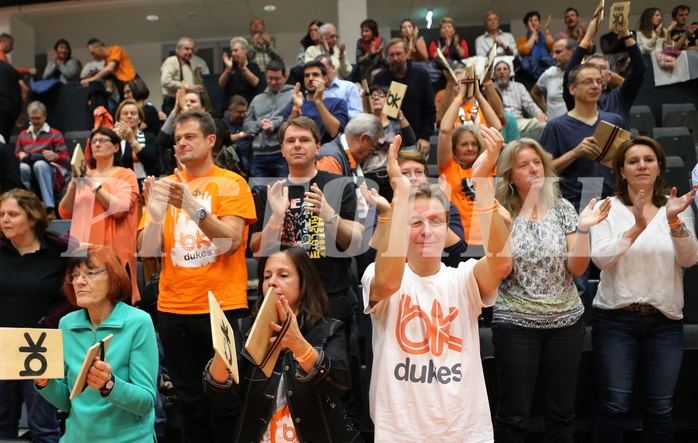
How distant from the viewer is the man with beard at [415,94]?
5.18 m

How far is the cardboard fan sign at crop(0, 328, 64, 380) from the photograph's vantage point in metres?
2.17

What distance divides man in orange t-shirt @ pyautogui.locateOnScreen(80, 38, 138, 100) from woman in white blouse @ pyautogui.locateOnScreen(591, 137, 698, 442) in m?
6.77

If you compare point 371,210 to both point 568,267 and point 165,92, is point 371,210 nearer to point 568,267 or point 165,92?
point 568,267

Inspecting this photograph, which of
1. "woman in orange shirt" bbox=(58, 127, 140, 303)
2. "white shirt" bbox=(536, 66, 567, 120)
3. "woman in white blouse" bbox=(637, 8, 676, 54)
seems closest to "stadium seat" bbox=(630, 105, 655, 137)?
"white shirt" bbox=(536, 66, 567, 120)

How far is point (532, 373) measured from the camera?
2.68 metres

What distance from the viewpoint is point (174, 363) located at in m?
2.98

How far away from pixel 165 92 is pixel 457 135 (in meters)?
4.83

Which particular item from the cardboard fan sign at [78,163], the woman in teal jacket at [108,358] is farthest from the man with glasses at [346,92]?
the woman in teal jacket at [108,358]

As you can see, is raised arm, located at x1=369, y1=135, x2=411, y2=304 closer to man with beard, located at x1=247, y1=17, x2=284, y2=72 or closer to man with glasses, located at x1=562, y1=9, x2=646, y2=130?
man with glasses, located at x1=562, y1=9, x2=646, y2=130

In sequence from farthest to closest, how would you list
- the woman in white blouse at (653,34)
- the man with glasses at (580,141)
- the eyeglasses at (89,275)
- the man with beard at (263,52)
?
the man with beard at (263,52)
the woman in white blouse at (653,34)
the man with glasses at (580,141)
the eyeglasses at (89,275)

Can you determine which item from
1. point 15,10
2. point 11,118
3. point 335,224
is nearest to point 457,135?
point 335,224

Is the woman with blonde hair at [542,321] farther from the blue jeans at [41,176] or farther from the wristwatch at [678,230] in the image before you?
the blue jeans at [41,176]

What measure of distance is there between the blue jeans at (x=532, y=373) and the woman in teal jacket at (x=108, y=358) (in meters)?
1.31

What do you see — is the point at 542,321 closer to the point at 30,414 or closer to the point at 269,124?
the point at 30,414
